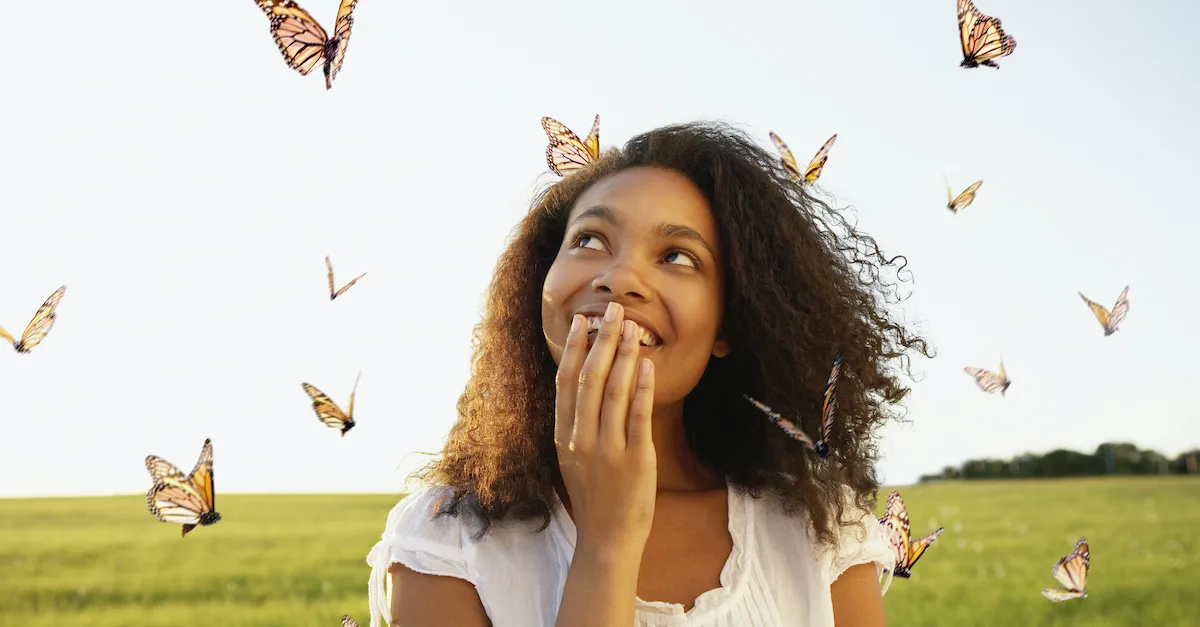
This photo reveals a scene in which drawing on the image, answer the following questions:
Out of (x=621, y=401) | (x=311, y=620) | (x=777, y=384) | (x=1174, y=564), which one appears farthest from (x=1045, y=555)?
(x=621, y=401)

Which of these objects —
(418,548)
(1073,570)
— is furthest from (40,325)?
(1073,570)

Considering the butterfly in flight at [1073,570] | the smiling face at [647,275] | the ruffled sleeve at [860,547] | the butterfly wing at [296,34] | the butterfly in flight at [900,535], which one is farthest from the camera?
the butterfly in flight at [1073,570]

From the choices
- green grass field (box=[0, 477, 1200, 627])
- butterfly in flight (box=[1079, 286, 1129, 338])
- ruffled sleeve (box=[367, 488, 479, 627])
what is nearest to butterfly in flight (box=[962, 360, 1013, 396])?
butterfly in flight (box=[1079, 286, 1129, 338])

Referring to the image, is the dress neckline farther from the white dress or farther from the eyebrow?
the eyebrow

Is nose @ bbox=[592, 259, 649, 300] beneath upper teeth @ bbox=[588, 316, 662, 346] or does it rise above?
above

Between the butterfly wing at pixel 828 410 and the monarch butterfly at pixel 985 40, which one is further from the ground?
the monarch butterfly at pixel 985 40

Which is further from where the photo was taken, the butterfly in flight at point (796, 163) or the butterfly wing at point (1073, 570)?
the butterfly wing at point (1073, 570)

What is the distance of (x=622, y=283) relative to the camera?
114 inches

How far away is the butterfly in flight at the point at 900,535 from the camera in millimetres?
4121

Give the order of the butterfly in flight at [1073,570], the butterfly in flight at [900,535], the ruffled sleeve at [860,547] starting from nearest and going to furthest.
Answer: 1. the ruffled sleeve at [860,547]
2. the butterfly in flight at [900,535]
3. the butterfly in flight at [1073,570]

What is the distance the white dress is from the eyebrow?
881 millimetres

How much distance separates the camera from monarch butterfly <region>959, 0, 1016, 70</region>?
4387 mm

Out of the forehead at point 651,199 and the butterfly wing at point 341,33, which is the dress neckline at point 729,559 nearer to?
the forehead at point 651,199

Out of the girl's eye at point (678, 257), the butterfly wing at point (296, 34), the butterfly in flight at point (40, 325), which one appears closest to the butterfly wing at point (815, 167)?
Answer: the girl's eye at point (678, 257)
